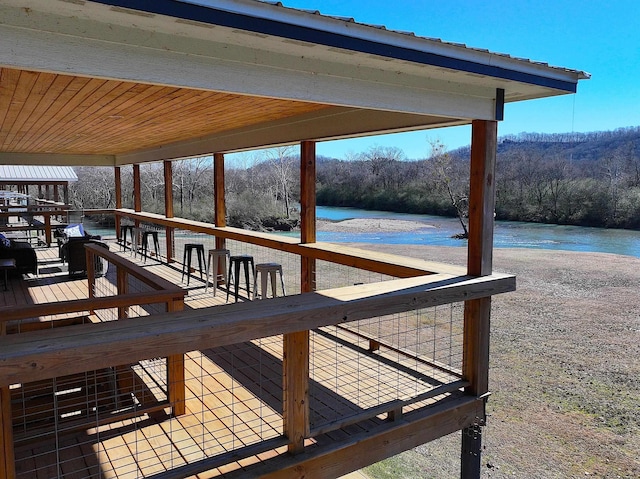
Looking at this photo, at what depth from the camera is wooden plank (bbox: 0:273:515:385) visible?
1787 millimetres

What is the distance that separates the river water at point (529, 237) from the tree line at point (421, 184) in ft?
5.33

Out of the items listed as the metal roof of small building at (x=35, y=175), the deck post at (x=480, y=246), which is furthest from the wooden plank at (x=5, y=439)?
the metal roof of small building at (x=35, y=175)

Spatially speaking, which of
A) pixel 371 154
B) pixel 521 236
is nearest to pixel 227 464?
pixel 521 236

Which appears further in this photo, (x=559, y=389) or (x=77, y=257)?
(x=559, y=389)

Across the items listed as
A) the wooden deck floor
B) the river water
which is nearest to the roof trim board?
the wooden deck floor

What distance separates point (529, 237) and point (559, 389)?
18025mm

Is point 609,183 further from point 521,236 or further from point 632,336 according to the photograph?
point 632,336

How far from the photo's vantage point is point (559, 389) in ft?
26.6

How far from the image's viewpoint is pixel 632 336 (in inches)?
400

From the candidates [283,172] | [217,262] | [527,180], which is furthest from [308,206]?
[527,180]

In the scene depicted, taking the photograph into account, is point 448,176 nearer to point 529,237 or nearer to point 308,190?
point 529,237

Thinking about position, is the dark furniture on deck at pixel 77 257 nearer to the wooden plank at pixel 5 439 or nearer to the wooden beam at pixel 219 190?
the wooden beam at pixel 219 190

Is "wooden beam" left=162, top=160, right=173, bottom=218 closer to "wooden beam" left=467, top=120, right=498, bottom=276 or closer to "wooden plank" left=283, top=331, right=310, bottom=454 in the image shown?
"wooden beam" left=467, top=120, right=498, bottom=276

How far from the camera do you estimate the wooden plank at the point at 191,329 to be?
1787mm
